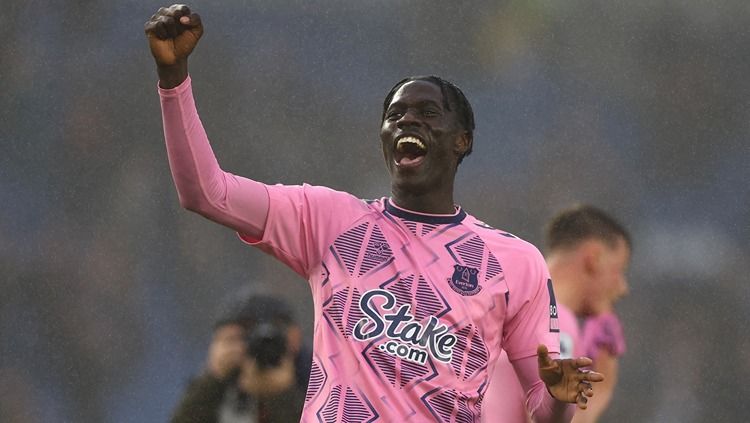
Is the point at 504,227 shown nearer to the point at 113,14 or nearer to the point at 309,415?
the point at 113,14

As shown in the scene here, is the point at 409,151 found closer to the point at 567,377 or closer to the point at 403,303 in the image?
A: the point at 403,303

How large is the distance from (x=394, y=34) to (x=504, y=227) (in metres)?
0.93

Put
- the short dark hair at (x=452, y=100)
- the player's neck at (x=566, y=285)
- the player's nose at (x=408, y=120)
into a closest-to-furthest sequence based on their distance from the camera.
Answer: the player's nose at (x=408, y=120) < the short dark hair at (x=452, y=100) < the player's neck at (x=566, y=285)

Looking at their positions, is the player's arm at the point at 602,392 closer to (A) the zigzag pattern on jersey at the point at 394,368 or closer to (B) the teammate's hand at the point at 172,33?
(A) the zigzag pattern on jersey at the point at 394,368

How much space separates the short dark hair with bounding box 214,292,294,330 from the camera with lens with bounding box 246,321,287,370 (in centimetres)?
3

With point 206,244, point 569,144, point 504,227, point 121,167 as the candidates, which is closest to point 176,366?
point 206,244

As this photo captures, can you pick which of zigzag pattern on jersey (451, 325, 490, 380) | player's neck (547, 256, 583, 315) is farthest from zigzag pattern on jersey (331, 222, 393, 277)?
player's neck (547, 256, 583, 315)

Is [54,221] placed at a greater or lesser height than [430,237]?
lesser

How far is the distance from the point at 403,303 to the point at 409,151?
39 centimetres

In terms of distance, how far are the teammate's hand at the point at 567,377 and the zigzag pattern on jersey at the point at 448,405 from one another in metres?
0.18

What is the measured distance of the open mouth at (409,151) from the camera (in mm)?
2822

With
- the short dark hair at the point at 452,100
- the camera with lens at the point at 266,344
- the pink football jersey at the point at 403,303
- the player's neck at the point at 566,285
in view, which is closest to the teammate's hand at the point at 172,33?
the pink football jersey at the point at 403,303

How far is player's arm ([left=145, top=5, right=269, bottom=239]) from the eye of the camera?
7.74 feet

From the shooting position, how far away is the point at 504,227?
5.07 metres
